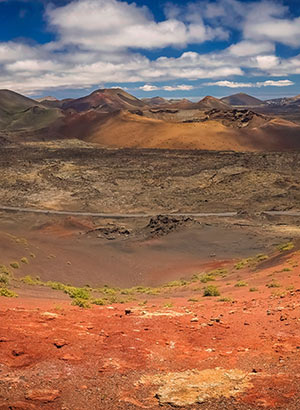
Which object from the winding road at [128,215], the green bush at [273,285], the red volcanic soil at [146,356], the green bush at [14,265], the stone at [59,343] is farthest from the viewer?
the winding road at [128,215]

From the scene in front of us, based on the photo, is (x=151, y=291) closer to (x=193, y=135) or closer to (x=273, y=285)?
(x=273, y=285)

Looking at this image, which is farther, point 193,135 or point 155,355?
point 193,135

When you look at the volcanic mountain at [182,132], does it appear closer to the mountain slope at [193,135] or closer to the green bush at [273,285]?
the mountain slope at [193,135]

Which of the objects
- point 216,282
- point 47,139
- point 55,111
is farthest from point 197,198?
point 55,111

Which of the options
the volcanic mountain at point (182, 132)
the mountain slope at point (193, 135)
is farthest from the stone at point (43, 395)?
the volcanic mountain at point (182, 132)

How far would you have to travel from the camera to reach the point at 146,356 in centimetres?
992

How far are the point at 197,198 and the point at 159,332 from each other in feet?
161

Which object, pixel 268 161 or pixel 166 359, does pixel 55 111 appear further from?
pixel 166 359

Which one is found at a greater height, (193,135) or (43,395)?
(193,135)

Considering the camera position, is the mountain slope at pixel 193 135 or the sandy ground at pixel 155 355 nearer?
Result: the sandy ground at pixel 155 355

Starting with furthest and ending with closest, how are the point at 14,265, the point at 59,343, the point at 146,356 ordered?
the point at 14,265, the point at 59,343, the point at 146,356

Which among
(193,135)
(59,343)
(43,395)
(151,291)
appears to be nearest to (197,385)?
(43,395)

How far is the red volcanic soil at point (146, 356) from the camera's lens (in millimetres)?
8062

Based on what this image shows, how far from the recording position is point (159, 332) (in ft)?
37.8
